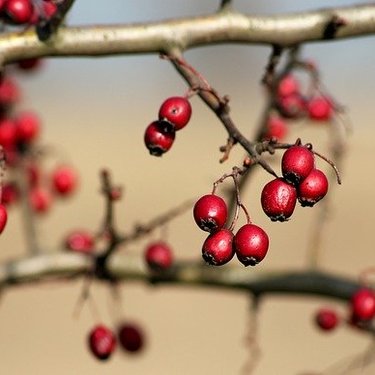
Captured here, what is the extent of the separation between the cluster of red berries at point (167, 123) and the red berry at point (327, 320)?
7.11 ft

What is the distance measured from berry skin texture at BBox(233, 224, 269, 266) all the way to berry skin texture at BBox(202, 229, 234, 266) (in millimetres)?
23

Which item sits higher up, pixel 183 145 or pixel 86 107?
pixel 86 107

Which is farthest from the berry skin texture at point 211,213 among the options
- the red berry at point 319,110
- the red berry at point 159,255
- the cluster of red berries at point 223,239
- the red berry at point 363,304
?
the red berry at point 319,110

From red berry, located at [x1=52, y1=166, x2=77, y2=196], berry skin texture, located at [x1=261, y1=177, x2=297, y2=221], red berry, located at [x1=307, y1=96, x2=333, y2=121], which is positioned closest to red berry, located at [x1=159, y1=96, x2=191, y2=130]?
berry skin texture, located at [x1=261, y1=177, x2=297, y2=221]

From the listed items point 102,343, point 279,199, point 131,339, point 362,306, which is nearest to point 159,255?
point 102,343

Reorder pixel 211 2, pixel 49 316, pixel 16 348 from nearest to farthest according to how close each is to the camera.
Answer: pixel 16 348, pixel 49 316, pixel 211 2

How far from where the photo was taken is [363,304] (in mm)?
3725

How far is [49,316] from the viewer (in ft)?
53.0

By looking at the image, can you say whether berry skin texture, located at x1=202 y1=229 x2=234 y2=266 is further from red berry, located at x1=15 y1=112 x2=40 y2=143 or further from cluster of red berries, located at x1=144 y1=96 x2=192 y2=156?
red berry, located at x1=15 y1=112 x2=40 y2=143

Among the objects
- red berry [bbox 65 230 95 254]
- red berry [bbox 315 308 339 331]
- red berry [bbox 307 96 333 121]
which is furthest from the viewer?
red berry [bbox 307 96 333 121]

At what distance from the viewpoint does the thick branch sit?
9.11 ft

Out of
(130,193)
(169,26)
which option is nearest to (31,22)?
(169,26)

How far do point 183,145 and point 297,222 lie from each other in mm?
9965

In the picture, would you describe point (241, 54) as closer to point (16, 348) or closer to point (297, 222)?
point (297, 222)
